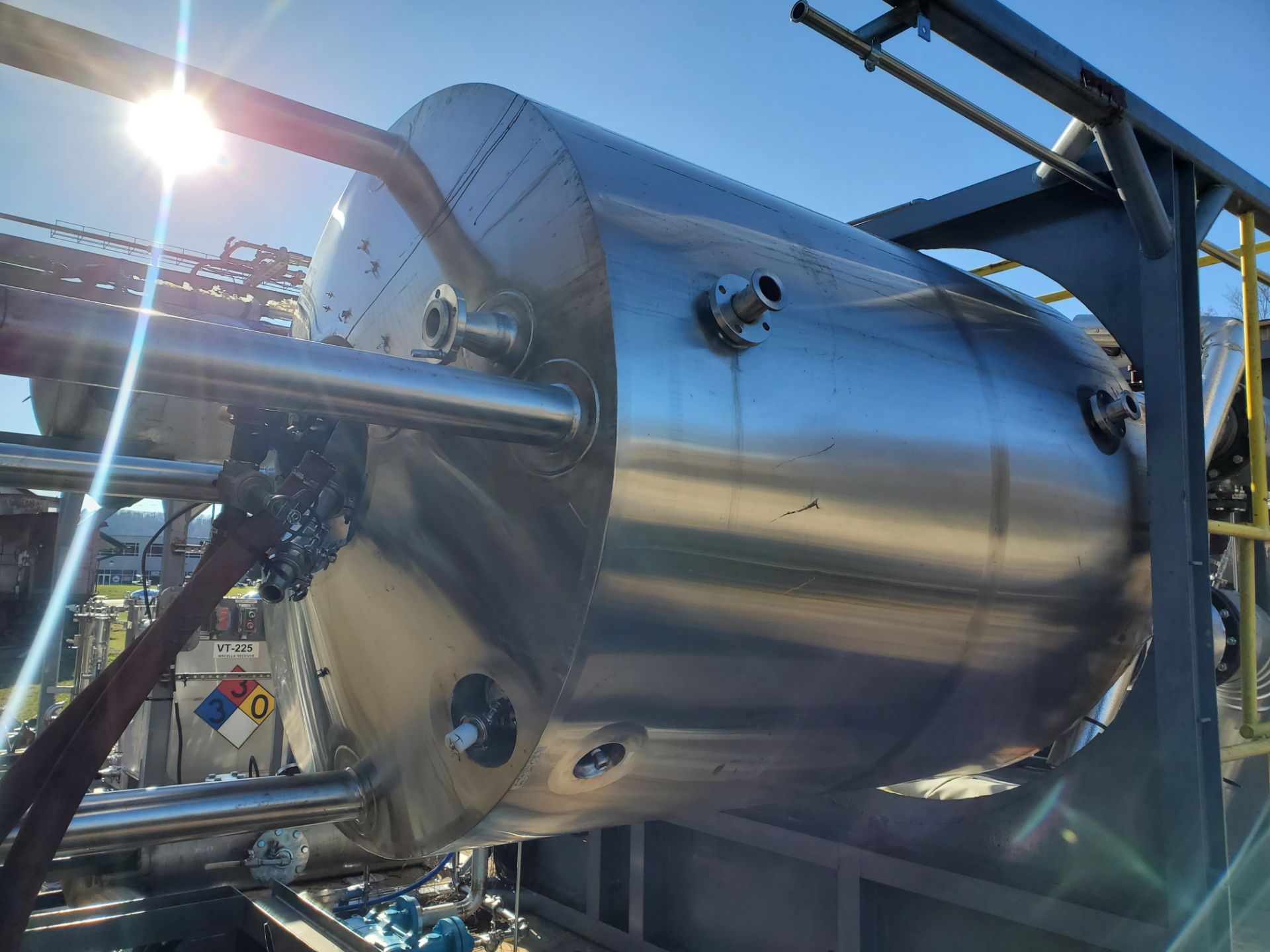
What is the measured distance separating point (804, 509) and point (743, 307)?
0.92 feet

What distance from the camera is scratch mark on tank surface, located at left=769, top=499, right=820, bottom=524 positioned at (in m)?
1.19

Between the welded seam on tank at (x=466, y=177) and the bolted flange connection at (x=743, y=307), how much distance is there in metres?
0.41

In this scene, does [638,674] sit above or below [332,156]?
below

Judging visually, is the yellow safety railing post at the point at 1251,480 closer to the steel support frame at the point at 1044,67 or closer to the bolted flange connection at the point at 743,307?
the steel support frame at the point at 1044,67

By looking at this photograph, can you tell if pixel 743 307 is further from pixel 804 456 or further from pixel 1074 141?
pixel 1074 141

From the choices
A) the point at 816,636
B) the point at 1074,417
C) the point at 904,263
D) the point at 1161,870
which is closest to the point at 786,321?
the point at 816,636

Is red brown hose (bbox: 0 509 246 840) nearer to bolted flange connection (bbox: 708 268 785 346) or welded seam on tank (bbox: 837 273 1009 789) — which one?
bolted flange connection (bbox: 708 268 785 346)

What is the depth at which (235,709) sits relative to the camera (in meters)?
6.04

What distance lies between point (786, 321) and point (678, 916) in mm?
1876

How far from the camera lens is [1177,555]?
1663 millimetres

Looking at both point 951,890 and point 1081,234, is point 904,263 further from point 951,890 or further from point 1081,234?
point 951,890

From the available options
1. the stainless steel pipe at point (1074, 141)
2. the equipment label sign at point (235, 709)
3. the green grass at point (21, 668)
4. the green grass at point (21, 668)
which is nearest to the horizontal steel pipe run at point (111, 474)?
the stainless steel pipe at point (1074, 141)

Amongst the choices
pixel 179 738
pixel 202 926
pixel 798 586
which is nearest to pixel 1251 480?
pixel 798 586

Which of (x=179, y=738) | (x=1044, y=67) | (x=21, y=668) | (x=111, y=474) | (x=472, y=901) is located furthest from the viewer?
(x=21, y=668)
